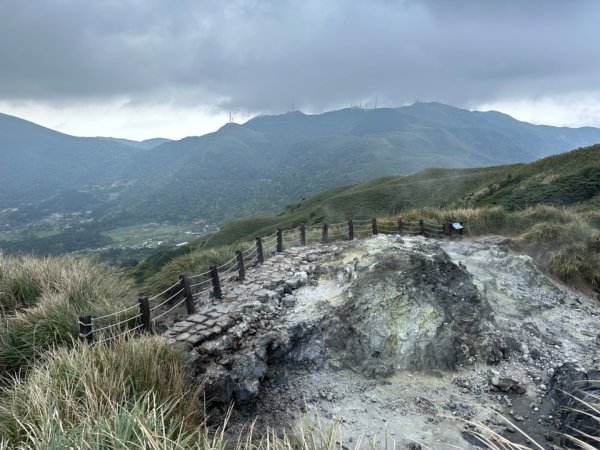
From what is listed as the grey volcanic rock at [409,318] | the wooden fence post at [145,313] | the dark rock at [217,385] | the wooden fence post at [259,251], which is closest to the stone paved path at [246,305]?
the wooden fence post at [259,251]

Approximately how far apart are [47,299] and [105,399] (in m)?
3.66

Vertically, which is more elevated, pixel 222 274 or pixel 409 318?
pixel 222 274

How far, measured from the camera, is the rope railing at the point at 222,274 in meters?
5.79

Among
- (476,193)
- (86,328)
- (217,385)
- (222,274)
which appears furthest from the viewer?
(476,193)

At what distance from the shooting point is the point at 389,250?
32.0ft

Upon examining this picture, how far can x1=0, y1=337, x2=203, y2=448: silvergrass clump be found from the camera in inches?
106

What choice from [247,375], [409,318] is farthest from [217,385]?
[409,318]

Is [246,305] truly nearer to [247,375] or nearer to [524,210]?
[247,375]

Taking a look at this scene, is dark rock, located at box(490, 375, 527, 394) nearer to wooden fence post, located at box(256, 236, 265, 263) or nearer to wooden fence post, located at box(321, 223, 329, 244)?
wooden fence post, located at box(256, 236, 265, 263)

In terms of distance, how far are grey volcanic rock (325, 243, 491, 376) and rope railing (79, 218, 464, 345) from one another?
10.1 ft

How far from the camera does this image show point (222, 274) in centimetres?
1032

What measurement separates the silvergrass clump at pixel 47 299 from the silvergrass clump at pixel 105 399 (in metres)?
1.26

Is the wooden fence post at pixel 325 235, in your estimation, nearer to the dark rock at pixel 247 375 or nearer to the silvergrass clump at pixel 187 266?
the silvergrass clump at pixel 187 266

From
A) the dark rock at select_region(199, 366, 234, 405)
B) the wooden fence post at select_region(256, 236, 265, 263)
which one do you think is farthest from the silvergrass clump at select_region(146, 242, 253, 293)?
the dark rock at select_region(199, 366, 234, 405)
